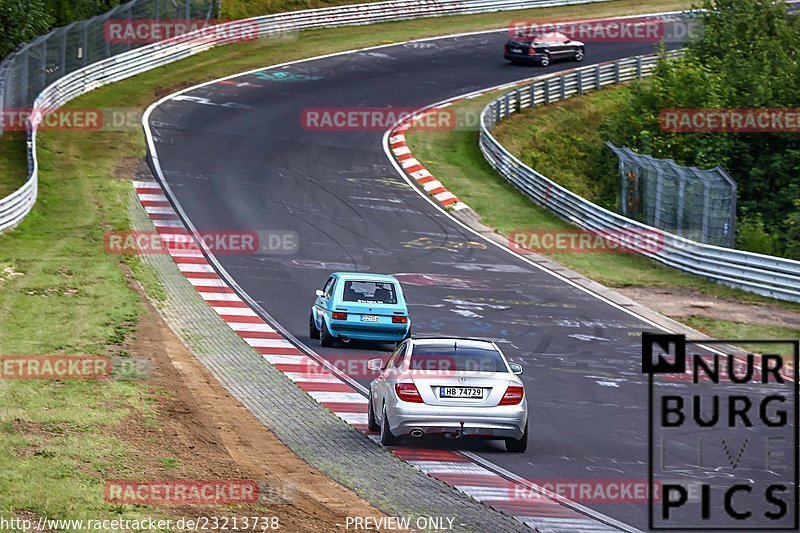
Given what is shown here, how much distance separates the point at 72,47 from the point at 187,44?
29.0ft

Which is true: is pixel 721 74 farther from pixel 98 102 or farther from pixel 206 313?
pixel 206 313

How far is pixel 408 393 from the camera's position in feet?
49.3

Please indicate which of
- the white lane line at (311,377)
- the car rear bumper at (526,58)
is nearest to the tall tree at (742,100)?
the car rear bumper at (526,58)

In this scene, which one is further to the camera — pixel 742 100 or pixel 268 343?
pixel 742 100

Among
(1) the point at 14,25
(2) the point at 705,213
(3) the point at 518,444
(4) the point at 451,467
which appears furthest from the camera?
(1) the point at 14,25

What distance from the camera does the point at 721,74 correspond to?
4450 cm

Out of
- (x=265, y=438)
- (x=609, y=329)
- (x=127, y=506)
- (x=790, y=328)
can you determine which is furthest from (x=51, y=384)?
(x=790, y=328)

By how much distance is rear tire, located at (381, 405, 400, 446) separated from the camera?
15234 millimetres

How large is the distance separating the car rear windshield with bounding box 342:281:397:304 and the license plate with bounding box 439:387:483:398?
7.35 m

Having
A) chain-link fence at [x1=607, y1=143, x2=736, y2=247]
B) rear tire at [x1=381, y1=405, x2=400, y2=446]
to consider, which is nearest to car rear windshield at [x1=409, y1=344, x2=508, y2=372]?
rear tire at [x1=381, y1=405, x2=400, y2=446]

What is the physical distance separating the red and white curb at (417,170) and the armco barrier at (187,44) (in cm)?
1179

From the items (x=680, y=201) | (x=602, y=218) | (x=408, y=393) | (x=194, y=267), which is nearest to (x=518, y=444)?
(x=408, y=393)

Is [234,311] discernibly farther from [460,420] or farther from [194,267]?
[460,420]

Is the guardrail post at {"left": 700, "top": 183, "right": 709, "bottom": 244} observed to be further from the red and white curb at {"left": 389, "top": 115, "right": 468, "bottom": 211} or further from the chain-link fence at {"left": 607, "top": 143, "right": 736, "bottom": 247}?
the red and white curb at {"left": 389, "top": 115, "right": 468, "bottom": 211}
